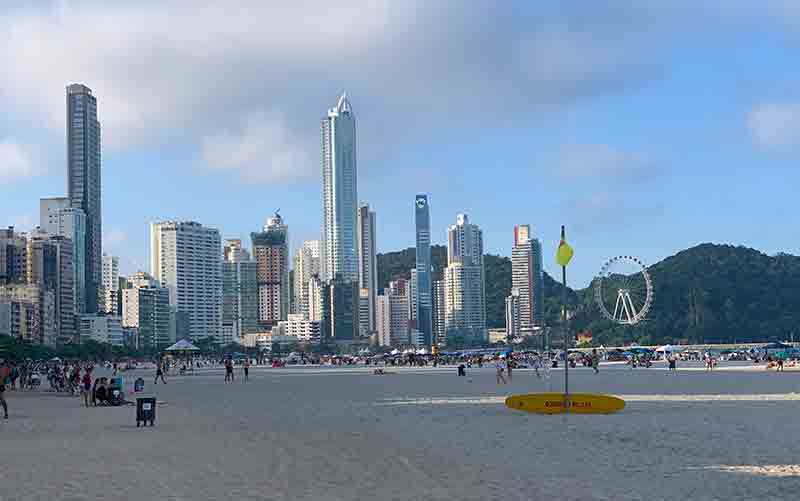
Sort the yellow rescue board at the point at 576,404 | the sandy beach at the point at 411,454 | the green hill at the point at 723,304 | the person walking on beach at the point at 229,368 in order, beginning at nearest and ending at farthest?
the sandy beach at the point at 411,454, the yellow rescue board at the point at 576,404, the person walking on beach at the point at 229,368, the green hill at the point at 723,304

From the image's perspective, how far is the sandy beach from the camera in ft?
38.8

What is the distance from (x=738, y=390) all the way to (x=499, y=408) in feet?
41.9

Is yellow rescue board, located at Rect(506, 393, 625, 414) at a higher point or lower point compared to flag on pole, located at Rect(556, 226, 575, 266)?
lower

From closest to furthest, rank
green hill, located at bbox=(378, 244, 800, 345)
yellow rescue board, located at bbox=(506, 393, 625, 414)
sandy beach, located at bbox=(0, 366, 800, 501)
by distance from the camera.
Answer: sandy beach, located at bbox=(0, 366, 800, 501), yellow rescue board, located at bbox=(506, 393, 625, 414), green hill, located at bbox=(378, 244, 800, 345)

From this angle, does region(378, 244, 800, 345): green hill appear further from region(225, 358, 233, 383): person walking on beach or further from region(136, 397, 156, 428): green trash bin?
region(136, 397, 156, 428): green trash bin

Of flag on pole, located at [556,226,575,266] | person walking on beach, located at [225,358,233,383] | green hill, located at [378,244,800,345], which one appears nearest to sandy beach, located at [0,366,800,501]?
flag on pole, located at [556,226,575,266]

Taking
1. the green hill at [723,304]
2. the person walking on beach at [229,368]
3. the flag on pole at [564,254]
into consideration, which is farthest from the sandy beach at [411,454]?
the green hill at [723,304]

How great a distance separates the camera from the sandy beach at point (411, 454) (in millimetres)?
11812

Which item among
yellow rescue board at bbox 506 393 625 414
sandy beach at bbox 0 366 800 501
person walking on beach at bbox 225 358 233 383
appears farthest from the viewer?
person walking on beach at bbox 225 358 233 383

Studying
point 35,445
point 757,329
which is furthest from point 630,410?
point 757,329

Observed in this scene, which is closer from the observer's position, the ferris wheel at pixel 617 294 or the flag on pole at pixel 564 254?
the flag on pole at pixel 564 254

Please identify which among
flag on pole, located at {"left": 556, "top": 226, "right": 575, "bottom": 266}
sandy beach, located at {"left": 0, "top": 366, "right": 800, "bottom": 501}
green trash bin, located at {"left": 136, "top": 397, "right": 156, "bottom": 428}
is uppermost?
flag on pole, located at {"left": 556, "top": 226, "right": 575, "bottom": 266}

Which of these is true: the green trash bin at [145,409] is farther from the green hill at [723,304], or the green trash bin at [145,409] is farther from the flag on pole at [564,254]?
the green hill at [723,304]

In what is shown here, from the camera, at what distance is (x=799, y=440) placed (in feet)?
54.7
